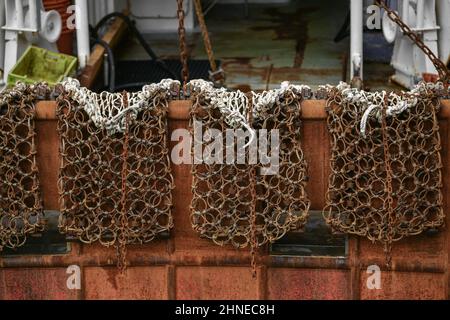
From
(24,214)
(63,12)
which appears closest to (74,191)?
(24,214)

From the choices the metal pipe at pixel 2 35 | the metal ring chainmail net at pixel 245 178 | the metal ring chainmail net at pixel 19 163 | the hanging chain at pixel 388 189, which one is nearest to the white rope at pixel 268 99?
the metal ring chainmail net at pixel 245 178

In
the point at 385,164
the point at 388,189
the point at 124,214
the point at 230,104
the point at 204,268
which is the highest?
the point at 230,104

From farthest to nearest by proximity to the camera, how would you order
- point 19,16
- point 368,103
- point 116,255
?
point 19,16
point 116,255
point 368,103

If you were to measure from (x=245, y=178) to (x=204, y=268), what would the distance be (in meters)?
0.73

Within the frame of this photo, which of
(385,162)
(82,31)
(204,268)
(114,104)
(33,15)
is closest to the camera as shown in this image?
(385,162)

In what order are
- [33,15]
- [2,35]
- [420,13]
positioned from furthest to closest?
[2,35] → [33,15] → [420,13]

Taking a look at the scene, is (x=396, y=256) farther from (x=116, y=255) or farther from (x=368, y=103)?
(x=116, y=255)

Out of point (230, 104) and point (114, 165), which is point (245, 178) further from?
point (114, 165)

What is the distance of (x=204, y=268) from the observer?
22.1ft

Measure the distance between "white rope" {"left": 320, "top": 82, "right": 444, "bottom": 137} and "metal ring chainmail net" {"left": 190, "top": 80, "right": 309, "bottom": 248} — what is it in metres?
0.33

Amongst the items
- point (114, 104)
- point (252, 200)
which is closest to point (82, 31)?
point (114, 104)

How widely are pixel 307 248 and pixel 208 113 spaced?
1.24 meters
